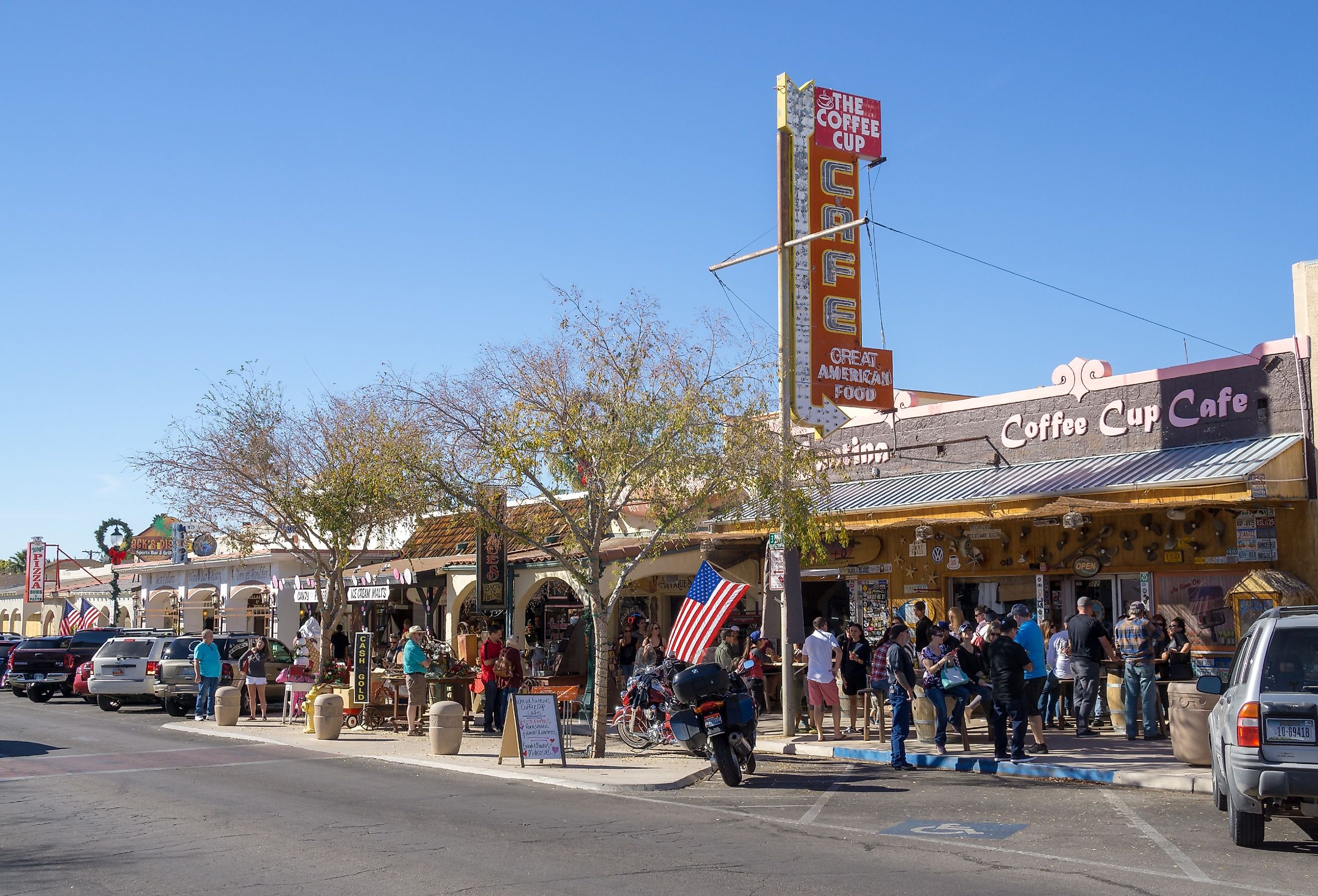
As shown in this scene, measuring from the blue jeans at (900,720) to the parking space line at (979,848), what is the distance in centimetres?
320

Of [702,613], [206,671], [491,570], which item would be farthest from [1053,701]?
[206,671]

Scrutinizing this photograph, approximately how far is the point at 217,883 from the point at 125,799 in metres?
4.80

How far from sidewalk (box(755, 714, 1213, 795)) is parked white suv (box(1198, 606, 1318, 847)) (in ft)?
10.6

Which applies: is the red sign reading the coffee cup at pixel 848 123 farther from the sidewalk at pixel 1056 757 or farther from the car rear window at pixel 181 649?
the car rear window at pixel 181 649

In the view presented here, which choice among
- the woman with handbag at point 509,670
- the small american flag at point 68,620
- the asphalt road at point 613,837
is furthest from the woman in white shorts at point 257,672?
the small american flag at point 68,620

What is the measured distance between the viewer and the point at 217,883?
8141 millimetres

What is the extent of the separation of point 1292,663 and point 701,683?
617 centimetres

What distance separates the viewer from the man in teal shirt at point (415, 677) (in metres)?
18.7

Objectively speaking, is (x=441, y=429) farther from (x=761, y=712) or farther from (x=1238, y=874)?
(x=1238, y=874)

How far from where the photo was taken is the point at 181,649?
83.3 feet

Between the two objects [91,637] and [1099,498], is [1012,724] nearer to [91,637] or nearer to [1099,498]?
[1099,498]

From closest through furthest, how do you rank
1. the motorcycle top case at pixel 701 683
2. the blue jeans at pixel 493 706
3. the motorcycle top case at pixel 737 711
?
the motorcycle top case at pixel 737 711 < the motorcycle top case at pixel 701 683 < the blue jeans at pixel 493 706

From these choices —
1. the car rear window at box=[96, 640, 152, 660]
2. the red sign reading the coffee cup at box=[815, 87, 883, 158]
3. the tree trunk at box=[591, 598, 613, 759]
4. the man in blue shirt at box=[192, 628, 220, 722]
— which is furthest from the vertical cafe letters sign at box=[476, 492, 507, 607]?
the red sign reading the coffee cup at box=[815, 87, 883, 158]

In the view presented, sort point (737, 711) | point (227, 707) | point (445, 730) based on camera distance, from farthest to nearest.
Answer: point (227, 707)
point (445, 730)
point (737, 711)
